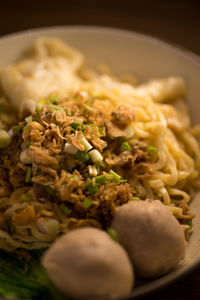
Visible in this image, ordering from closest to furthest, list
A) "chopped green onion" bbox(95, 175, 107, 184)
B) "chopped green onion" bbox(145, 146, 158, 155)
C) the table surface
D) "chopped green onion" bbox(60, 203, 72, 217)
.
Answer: "chopped green onion" bbox(60, 203, 72, 217) < "chopped green onion" bbox(95, 175, 107, 184) < "chopped green onion" bbox(145, 146, 158, 155) < the table surface

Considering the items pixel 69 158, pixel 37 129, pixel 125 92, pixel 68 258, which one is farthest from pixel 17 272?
pixel 125 92

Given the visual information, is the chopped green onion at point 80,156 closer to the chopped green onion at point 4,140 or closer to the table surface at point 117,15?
the chopped green onion at point 4,140

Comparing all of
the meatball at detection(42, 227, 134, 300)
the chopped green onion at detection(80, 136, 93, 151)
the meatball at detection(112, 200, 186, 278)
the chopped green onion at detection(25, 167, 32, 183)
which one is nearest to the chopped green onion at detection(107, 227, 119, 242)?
the meatball at detection(112, 200, 186, 278)

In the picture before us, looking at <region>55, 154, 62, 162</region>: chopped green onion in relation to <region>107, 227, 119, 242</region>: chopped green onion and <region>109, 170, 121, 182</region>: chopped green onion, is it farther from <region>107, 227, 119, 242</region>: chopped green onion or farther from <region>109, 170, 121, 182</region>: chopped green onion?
<region>107, 227, 119, 242</region>: chopped green onion

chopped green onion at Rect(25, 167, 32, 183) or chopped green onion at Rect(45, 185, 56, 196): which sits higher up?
chopped green onion at Rect(25, 167, 32, 183)

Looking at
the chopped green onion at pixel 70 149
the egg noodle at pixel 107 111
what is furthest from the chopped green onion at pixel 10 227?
the chopped green onion at pixel 70 149

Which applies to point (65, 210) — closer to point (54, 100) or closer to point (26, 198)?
point (26, 198)

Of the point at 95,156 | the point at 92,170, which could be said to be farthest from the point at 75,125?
the point at 92,170
